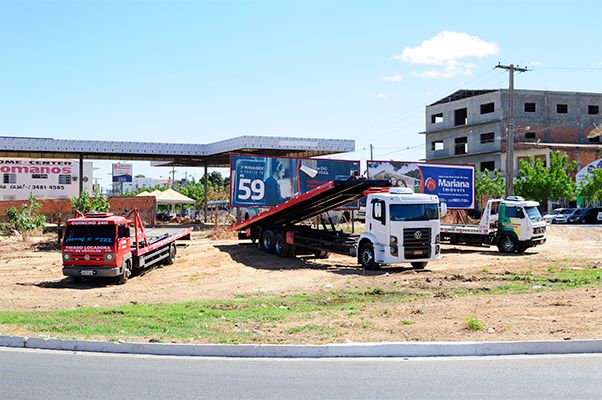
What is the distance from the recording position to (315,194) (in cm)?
2489

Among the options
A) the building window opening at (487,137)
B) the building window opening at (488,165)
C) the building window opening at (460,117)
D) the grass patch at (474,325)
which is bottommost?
the grass patch at (474,325)

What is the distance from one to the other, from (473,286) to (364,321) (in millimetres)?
6603

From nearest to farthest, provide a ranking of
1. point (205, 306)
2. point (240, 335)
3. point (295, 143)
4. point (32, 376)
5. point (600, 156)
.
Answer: point (32, 376), point (240, 335), point (205, 306), point (295, 143), point (600, 156)

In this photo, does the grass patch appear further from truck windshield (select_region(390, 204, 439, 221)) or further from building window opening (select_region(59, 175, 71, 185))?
building window opening (select_region(59, 175, 71, 185))

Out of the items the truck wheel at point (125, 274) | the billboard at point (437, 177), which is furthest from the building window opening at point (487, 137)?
the truck wheel at point (125, 274)

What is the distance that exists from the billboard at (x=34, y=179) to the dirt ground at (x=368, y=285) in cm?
3298

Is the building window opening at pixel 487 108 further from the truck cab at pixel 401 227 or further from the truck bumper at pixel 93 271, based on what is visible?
the truck bumper at pixel 93 271

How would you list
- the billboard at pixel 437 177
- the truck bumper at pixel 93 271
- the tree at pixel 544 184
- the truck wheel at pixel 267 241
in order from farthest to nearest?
the tree at pixel 544 184
the billboard at pixel 437 177
the truck wheel at pixel 267 241
the truck bumper at pixel 93 271

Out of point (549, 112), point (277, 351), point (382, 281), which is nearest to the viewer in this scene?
point (277, 351)

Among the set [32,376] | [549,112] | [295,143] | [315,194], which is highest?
[549,112]

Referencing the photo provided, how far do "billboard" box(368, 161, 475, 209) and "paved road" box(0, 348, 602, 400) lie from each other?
29.9 meters

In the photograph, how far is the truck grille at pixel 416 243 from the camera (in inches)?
919

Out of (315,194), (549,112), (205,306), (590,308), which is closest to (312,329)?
(205,306)

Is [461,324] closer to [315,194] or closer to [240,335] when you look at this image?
[240,335]
